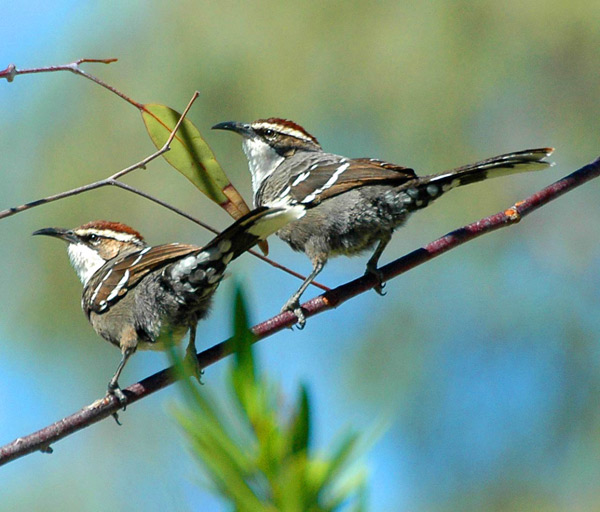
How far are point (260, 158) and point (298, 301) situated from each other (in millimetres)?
1746

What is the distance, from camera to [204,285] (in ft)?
9.56

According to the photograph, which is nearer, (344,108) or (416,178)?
(416,178)

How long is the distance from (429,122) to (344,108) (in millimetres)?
1165

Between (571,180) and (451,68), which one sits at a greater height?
(451,68)

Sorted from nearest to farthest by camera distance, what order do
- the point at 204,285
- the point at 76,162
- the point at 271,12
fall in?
the point at 204,285, the point at 76,162, the point at 271,12

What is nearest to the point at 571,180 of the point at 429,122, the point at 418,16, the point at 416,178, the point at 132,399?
the point at 132,399

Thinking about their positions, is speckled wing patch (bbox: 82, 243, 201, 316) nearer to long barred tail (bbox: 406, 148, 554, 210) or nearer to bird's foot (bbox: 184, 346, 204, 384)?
bird's foot (bbox: 184, 346, 204, 384)

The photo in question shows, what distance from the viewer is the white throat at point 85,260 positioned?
4168mm

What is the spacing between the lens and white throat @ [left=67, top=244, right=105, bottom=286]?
4.17 meters

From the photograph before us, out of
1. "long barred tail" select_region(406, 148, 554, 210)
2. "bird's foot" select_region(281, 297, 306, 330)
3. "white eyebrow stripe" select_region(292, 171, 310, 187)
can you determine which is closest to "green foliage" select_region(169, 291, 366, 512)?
"bird's foot" select_region(281, 297, 306, 330)

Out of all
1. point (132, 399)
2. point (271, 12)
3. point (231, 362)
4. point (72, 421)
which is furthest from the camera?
point (271, 12)

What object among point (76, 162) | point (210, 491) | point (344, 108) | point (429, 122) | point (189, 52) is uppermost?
point (189, 52)

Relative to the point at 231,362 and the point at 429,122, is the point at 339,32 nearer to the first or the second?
the point at 429,122

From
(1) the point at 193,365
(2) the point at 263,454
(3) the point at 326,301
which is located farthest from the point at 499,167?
(2) the point at 263,454
